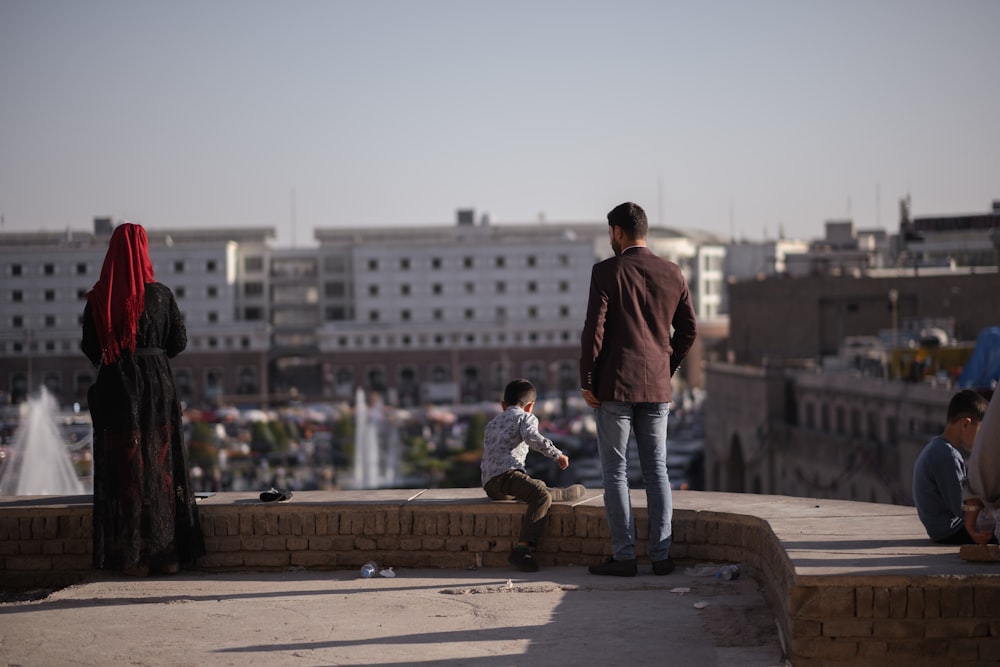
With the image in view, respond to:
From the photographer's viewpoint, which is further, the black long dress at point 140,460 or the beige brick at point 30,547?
the beige brick at point 30,547

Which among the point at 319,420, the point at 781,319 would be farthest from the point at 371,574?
the point at 319,420

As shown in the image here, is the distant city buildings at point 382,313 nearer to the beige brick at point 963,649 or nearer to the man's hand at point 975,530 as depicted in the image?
the man's hand at point 975,530

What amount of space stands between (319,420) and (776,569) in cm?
6390

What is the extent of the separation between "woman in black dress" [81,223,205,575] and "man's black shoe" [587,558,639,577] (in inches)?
85.5

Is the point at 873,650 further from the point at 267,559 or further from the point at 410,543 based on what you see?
the point at 267,559

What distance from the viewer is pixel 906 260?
58.7 meters

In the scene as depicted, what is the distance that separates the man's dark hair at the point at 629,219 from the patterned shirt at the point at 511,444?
4.01 ft

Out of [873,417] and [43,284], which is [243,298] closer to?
[43,284]

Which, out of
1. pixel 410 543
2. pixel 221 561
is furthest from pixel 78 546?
pixel 410 543

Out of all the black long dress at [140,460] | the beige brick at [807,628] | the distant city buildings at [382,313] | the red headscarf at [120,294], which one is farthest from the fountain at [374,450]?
the beige brick at [807,628]

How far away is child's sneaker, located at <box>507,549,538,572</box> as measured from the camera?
24.7 feet

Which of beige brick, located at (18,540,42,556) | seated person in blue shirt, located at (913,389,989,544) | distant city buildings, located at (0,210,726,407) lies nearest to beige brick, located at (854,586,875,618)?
seated person in blue shirt, located at (913,389,989,544)

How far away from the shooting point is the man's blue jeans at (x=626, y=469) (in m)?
7.12

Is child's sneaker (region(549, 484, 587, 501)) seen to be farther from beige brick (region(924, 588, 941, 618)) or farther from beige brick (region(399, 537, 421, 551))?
beige brick (region(924, 588, 941, 618))
